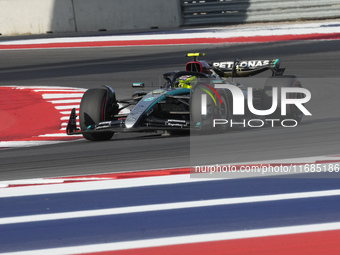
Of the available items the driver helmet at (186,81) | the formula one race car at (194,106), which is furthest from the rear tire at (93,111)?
the driver helmet at (186,81)

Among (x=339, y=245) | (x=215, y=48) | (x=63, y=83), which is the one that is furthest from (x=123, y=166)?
(x=215, y=48)

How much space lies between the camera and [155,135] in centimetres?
939

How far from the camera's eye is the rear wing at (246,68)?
10234 millimetres

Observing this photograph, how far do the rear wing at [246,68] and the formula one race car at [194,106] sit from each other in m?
0.01

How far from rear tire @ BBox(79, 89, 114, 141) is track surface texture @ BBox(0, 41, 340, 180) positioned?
0.74 feet

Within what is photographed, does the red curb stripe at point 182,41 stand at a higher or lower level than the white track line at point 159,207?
higher

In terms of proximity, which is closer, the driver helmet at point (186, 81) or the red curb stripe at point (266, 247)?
the red curb stripe at point (266, 247)

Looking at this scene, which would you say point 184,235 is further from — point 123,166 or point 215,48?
point 215,48

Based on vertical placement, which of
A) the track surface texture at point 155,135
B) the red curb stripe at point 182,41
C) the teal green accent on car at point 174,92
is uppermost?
the red curb stripe at point 182,41

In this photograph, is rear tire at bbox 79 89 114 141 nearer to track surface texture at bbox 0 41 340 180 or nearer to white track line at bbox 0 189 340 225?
track surface texture at bbox 0 41 340 180

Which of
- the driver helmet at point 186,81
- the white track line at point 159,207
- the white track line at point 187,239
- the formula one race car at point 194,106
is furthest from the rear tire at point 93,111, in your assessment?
the white track line at point 187,239

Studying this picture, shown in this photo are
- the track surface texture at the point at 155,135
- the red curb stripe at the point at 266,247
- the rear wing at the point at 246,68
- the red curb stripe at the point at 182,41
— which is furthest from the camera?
the red curb stripe at the point at 182,41

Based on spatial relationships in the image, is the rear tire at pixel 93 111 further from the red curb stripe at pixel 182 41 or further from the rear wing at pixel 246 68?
A: the red curb stripe at pixel 182 41

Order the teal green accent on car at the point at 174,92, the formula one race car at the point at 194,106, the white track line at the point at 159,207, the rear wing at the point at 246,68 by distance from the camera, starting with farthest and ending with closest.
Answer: the rear wing at the point at 246,68 → the teal green accent on car at the point at 174,92 → the formula one race car at the point at 194,106 → the white track line at the point at 159,207
